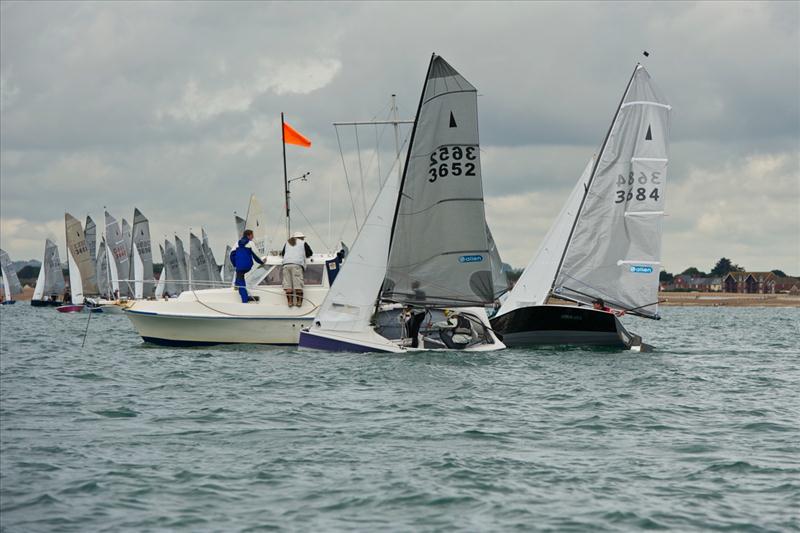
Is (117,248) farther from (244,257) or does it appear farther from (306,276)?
(244,257)

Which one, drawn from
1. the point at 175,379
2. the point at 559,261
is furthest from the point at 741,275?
the point at 175,379

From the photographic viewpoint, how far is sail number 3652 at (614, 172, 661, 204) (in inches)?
1214

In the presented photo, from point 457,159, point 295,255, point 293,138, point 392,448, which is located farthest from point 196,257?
point 392,448

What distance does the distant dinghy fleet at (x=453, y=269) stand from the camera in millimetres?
26141

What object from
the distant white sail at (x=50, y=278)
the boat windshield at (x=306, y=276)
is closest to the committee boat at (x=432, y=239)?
the boat windshield at (x=306, y=276)

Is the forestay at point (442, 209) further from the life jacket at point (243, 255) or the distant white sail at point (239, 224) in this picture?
the distant white sail at point (239, 224)

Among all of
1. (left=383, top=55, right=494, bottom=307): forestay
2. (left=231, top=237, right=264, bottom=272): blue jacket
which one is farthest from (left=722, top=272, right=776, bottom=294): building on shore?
(left=231, top=237, right=264, bottom=272): blue jacket

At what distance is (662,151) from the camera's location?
102 feet

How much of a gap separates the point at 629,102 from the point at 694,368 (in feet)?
29.3

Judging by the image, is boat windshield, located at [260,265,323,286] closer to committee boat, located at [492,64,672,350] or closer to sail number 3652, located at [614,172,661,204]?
committee boat, located at [492,64,672,350]

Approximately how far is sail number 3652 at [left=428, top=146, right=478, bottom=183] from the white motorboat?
4918mm

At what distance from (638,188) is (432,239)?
760 centimetres

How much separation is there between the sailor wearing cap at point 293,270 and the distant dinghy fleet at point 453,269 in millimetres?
352

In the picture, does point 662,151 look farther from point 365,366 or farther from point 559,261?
point 365,366
